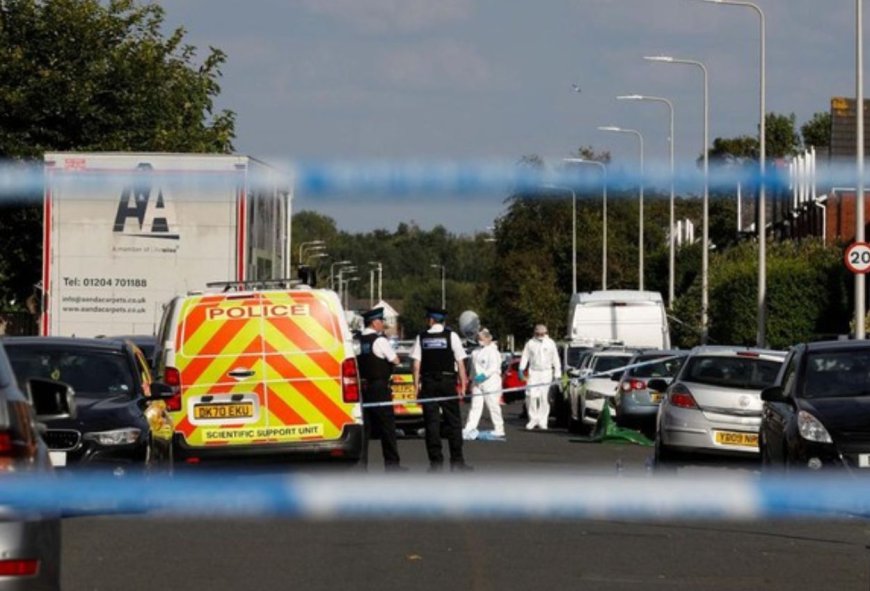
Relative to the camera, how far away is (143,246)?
81.0 feet

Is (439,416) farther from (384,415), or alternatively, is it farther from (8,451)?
(8,451)

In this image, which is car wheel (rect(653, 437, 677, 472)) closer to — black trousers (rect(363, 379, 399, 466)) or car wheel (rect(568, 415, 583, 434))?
black trousers (rect(363, 379, 399, 466))

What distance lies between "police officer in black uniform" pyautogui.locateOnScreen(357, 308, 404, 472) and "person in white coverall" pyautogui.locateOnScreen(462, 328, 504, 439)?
863 centimetres

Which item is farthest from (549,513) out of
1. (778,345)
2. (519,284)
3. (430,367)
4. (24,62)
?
(519,284)

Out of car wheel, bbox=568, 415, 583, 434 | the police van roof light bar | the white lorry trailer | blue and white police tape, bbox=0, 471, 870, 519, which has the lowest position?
car wheel, bbox=568, 415, 583, 434

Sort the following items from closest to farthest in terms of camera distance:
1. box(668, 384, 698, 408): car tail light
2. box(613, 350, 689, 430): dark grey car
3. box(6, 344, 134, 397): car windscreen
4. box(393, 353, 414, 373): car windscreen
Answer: box(6, 344, 134, 397): car windscreen → box(668, 384, 698, 408): car tail light → box(613, 350, 689, 430): dark grey car → box(393, 353, 414, 373): car windscreen

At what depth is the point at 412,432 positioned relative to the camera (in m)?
33.2

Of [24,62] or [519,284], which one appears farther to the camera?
[519,284]

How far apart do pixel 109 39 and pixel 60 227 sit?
7.90 metres

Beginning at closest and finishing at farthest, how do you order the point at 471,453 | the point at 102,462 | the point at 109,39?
the point at 102,462 < the point at 471,453 < the point at 109,39

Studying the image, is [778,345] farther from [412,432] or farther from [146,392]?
[146,392]

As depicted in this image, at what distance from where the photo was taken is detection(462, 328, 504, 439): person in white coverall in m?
31.7

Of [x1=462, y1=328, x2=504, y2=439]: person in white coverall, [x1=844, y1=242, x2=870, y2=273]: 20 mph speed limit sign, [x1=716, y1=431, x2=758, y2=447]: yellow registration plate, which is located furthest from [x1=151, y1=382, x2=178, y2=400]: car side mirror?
[x1=844, y1=242, x2=870, y2=273]: 20 mph speed limit sign

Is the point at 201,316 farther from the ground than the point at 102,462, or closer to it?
farther from the ground
